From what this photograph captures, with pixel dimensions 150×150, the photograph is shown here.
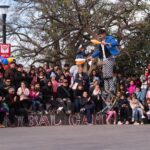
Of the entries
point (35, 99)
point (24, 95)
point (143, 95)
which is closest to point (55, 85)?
point (35, 99)

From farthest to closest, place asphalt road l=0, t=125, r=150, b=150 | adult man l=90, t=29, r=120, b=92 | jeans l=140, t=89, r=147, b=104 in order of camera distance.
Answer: jeans l=140, t=89, r=147, b=104 → adult man l=90, t=29, r=120, b=92 → asphalt road l=0, t=125, r=150, b=150

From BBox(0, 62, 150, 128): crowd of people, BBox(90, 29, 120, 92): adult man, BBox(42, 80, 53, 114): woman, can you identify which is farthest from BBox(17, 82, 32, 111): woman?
BBox(90, 29, 120, 92): adult man

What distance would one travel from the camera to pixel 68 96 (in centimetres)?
2112

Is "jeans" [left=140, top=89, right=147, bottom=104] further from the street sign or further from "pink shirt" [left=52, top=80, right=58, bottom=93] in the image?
the street sign

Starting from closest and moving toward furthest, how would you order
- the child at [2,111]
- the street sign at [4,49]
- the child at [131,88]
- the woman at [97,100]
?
the child at [2,111]
the woman at [97,100]
the child at [131,88]
the street sign at [4,49]

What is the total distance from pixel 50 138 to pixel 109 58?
24.9 feet

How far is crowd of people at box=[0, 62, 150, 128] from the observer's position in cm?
1998

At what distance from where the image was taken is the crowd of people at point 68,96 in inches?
787

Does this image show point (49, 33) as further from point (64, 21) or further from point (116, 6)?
point (116, 6)

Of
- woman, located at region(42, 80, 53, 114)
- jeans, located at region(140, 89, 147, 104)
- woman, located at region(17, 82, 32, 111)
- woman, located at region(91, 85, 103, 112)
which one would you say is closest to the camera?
woman, located at region(17, 82, 32, 111)

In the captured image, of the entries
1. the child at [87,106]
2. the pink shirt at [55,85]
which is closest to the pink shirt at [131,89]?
the child at [87,106]

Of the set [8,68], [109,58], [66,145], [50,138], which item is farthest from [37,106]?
[66,145]

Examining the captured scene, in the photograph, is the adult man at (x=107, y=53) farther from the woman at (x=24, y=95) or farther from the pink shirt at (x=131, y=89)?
the woman at (x=24, y=95)

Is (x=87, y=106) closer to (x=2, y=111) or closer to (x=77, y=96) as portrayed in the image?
(x=77, y=96)
